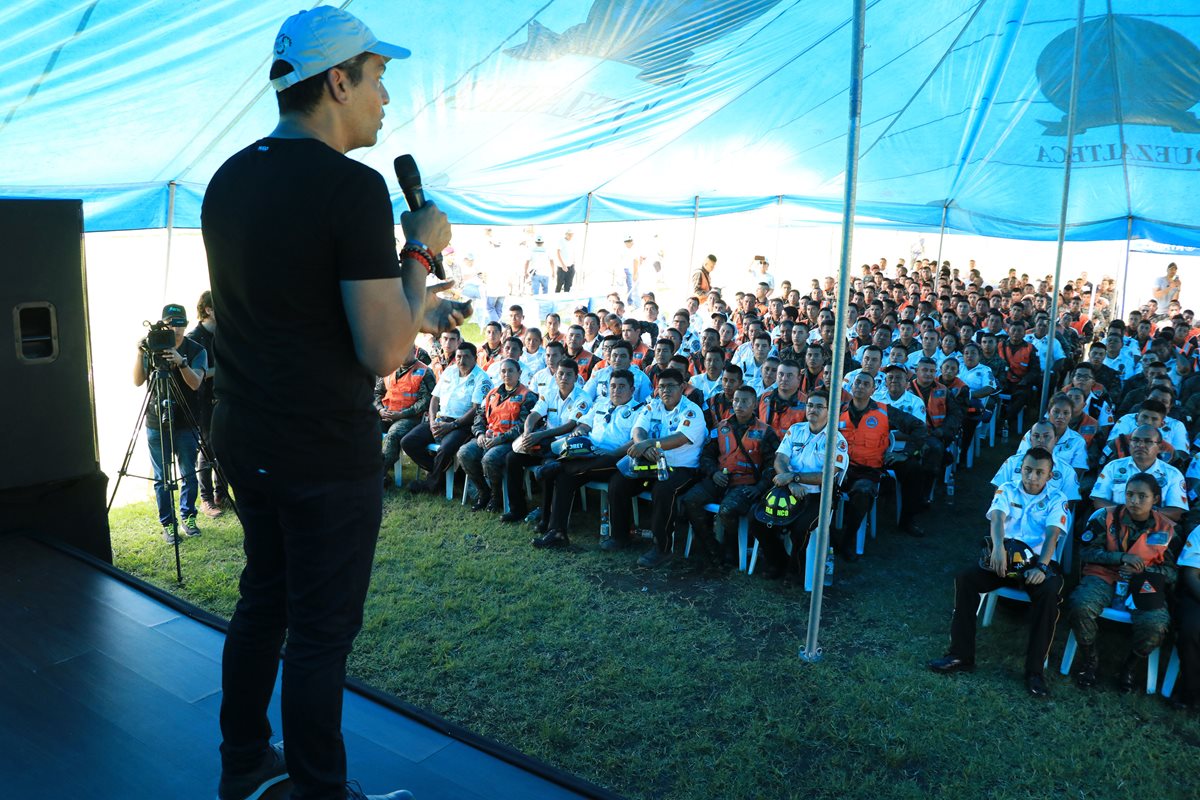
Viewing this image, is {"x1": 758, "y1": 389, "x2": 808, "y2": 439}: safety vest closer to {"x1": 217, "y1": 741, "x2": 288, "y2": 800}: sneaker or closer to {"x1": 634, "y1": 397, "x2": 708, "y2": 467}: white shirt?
{"x1": 634, "y1": 397, "x2": 708, "y2": 467}: white shirt

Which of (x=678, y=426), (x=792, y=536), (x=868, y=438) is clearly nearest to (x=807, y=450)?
(x=792, y=536)

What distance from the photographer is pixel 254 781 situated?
168 centimetres

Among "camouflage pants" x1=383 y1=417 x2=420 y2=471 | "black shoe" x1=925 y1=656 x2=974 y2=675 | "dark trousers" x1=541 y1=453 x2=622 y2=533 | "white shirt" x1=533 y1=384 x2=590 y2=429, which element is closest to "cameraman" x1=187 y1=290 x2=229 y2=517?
"camouflage pants" x1=383 y1=417 x2=420 y2=471

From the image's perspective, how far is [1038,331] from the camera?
9.65 m

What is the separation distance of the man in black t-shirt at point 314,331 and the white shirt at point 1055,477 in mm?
3997

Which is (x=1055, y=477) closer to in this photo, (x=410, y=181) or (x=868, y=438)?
(x=868, y=438)

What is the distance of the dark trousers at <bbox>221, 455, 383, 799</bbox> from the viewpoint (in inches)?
55.6

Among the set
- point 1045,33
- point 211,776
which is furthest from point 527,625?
A: point 1045,33

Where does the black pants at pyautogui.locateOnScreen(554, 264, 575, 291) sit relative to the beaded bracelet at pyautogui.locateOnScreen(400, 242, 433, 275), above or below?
above

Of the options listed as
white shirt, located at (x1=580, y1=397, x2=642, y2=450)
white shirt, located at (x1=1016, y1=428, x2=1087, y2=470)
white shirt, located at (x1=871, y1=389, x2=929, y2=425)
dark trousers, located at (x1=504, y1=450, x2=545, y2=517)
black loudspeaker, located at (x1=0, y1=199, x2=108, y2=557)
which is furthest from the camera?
white shirt, located at (x1=871, y1=389, x2=929, y2=425)

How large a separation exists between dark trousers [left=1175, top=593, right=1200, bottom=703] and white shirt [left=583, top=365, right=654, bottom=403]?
365 centimetres

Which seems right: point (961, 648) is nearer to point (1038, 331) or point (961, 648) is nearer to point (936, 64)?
point (1038, 331)

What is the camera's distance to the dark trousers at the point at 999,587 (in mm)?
3793

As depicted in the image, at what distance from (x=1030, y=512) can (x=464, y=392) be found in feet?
14.3
